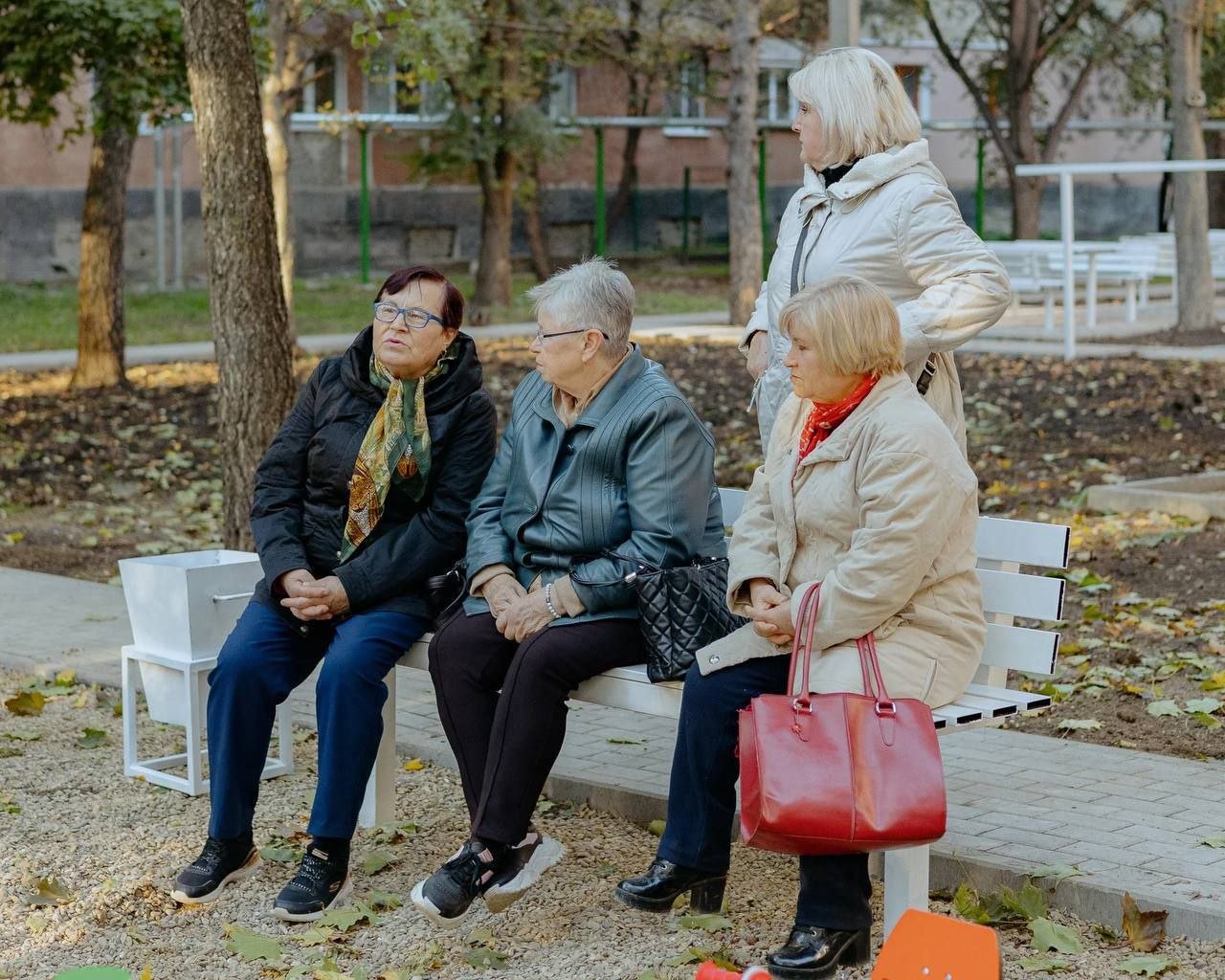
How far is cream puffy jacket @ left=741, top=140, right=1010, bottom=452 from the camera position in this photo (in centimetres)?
409

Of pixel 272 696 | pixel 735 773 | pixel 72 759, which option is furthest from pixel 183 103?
pixel 735 773

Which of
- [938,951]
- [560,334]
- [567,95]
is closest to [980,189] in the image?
[567,95]

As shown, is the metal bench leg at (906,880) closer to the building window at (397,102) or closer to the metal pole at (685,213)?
the building window at (397,102)

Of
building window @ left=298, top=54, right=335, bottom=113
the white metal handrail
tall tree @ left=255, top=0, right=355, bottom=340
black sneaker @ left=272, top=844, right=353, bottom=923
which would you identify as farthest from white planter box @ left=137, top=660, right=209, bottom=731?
building window @ left=298, top=54, right=335, bottom=113

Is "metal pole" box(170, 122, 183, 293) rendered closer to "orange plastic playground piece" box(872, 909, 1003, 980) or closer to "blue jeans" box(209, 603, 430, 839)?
"blue jeans" box(209, 603, 430, 839)

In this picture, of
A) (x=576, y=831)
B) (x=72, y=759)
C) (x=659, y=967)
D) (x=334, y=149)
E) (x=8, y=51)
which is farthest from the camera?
(x=334, y=149)

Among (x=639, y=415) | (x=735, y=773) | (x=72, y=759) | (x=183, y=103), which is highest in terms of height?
(x=183, y=103)

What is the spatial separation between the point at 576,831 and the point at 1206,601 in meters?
3.21

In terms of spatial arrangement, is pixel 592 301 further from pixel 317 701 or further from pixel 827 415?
pixel 317 701

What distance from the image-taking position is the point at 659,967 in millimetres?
3729

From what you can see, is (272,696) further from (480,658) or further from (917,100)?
(917,100)

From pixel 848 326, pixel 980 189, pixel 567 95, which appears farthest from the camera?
pixel 567 95

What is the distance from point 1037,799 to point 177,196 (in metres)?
21.3

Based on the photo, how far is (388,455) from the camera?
438cm
